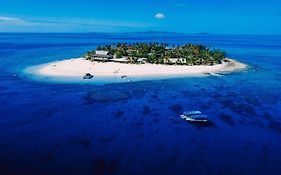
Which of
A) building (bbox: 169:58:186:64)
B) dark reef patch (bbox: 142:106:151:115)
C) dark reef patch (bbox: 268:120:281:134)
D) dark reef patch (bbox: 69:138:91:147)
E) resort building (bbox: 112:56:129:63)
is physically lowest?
building (bbox: 169:58:186:64)

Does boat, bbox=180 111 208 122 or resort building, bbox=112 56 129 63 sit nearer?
boat, bbox=180 111 208 122

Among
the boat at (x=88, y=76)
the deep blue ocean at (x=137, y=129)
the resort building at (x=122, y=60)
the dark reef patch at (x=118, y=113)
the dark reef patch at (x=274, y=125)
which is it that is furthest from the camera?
the resort building at (x=122, y=60)

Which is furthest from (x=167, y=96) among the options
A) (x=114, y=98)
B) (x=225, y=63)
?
(x=225, y=63)

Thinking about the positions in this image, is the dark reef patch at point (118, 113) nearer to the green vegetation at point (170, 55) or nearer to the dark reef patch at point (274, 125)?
the dark reef patch at point (274, 125)

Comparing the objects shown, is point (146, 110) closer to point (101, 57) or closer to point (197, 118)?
point (197, 118)

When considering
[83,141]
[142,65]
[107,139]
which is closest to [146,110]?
[107,139]

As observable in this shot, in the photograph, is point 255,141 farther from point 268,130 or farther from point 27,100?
point 27,100

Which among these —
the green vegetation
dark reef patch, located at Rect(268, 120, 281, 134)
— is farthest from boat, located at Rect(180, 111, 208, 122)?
the green vegetation

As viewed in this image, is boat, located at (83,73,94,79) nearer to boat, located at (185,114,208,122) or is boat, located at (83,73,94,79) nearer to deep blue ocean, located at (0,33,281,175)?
deep blue ocean, located at (0,33,281,175)

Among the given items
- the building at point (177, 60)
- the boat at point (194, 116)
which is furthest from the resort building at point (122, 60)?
the boat at point (194, 116)
